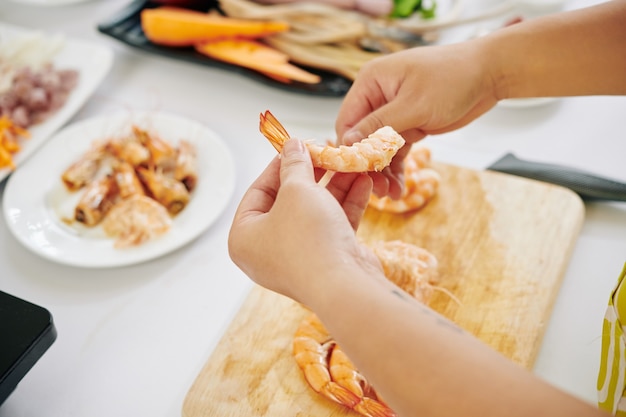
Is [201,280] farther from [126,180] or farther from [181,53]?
[181,53]

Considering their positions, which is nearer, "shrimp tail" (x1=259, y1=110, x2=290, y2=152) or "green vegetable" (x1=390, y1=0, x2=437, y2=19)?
"shrimp tail" (x1=259, y1=110, x2=290, y2=152)

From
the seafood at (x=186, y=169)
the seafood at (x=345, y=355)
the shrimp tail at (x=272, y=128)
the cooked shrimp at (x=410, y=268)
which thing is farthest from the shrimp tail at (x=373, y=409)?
the seafood at (x=186, y=169)

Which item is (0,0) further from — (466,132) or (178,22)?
(466,132)

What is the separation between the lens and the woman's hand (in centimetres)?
76

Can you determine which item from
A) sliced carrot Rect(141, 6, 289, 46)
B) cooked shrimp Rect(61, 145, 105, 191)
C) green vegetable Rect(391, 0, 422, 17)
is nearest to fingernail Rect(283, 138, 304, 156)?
cooked shrimp Rect(61, 145, 105, 191)

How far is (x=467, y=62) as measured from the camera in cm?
112

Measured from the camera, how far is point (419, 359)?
2.19ft

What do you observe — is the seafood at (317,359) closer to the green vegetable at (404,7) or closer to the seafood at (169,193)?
the seafood at (169,193)

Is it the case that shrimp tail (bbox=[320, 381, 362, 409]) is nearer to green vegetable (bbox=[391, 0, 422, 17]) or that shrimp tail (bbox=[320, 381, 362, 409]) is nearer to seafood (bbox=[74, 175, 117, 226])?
seafood (bbox=[74, 175, 117, 226])

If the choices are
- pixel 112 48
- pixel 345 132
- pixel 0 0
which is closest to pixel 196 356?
pixel 345 132

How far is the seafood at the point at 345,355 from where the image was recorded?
3.30 feet

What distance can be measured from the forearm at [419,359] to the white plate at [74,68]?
115cm

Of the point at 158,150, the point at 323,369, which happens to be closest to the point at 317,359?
the point at 323,369

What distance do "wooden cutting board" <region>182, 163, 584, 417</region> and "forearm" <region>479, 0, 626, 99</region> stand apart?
0.30 metres
